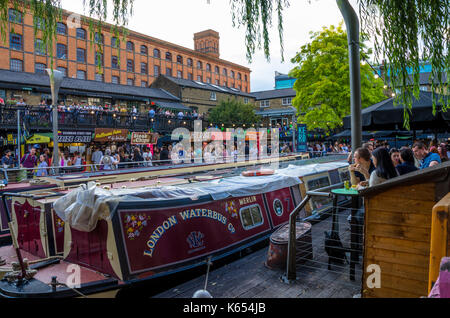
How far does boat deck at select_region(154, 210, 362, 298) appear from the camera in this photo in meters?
4.04

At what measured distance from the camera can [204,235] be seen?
16.5 ft

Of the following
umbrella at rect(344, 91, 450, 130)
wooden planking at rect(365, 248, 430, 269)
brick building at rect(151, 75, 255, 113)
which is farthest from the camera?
brick building at rect(151, 75, 255, 113)

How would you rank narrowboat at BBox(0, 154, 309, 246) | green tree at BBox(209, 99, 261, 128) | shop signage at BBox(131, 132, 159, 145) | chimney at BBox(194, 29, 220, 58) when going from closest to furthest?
narrowboat at BBox(0, 154, 309, 246) < shop signage at BBox(131, 132, 159, 145) < green tree at BBox(209, 99, 261, 128) < chimney at BBox(194, 29, 220, 58)

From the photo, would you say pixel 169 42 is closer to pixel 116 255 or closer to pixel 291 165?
pixel 291 165

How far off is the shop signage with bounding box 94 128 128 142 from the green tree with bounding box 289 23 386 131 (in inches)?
488

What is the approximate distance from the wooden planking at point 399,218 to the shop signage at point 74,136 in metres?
19.5

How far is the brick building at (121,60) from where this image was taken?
32188 mm

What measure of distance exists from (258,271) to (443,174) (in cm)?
307

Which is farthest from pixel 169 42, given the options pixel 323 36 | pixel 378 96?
pixel 378 96

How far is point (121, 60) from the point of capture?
1663 inches

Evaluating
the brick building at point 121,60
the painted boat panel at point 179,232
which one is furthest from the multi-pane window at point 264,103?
the painted boat panel at point 179,232

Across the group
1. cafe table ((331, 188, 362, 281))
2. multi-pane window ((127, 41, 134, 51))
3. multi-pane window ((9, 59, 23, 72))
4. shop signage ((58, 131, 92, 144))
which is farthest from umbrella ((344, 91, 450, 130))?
multi-pane window ((127, 41, 134, 51))

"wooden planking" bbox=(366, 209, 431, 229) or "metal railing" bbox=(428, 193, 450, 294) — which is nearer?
"metal railing" bbox=(428, 193, 450, 294)

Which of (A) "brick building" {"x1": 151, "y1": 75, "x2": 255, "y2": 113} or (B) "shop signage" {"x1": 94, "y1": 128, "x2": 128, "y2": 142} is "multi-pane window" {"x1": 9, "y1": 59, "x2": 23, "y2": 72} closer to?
(A) "brick building" {"x1": 151, "y1": 75, "x2": 255, "y2": 113}
